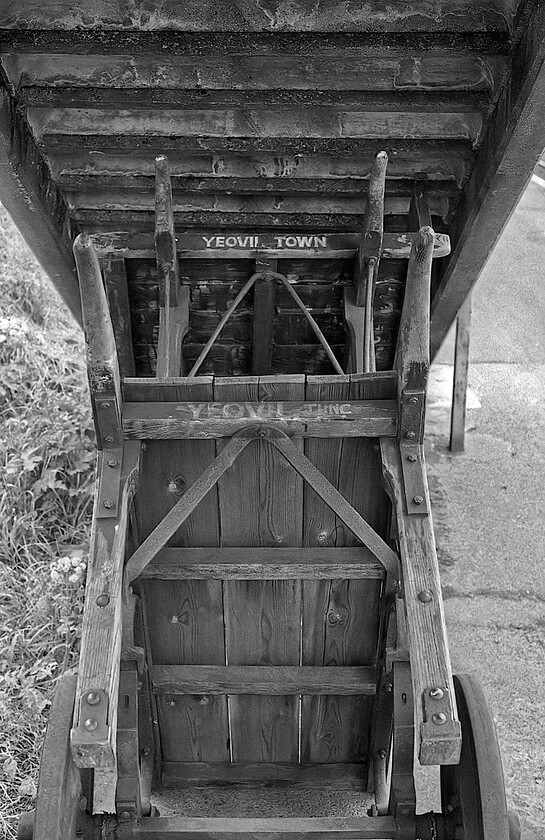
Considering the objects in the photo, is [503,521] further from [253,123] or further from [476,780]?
[253,123]

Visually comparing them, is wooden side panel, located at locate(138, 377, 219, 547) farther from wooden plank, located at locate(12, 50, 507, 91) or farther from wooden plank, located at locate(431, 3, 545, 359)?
wooden plank, located at locate(431, 3, 545, 359)

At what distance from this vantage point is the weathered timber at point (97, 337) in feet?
8.25

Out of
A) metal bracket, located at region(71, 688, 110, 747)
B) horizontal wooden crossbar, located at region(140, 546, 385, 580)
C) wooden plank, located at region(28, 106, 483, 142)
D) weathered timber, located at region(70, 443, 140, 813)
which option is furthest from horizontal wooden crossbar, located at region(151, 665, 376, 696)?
wooden plank, located at region(28, 106, 483, 142)

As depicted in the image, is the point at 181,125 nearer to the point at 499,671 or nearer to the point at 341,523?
the point at 341,523

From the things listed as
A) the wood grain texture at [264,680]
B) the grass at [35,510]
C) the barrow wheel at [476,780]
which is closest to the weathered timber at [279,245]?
the wood grain texture at [264,680]

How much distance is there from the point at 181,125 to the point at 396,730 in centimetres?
229

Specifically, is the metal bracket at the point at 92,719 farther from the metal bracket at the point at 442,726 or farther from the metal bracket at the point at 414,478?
the metal bracket at the point at 414,478

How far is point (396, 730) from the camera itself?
9.07 feet

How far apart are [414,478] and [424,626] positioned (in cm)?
46

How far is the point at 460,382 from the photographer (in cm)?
596

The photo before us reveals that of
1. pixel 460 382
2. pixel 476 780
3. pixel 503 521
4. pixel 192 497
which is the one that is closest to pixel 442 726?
pixel 476 780

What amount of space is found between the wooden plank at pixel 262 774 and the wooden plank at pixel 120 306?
6.12ft

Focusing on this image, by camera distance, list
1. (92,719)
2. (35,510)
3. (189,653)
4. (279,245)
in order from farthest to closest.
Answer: (35,510) → (279,245) → (189,653) → (92,719)

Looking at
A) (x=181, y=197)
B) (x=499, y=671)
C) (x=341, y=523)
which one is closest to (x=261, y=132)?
(x=181, y=197)
